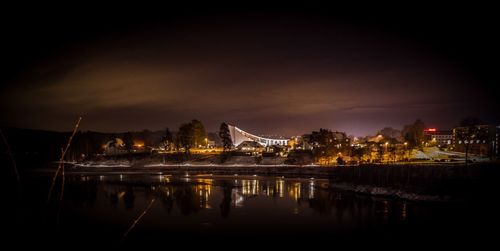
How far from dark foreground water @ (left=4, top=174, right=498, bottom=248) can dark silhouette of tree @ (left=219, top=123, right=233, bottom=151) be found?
84.2m

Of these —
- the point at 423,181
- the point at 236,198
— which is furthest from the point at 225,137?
the point at 423,181

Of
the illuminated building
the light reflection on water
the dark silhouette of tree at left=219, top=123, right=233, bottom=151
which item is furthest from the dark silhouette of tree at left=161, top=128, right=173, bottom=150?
the illuminated building

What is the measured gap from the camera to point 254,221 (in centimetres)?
3159

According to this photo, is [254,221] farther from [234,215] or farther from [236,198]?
[236,198]

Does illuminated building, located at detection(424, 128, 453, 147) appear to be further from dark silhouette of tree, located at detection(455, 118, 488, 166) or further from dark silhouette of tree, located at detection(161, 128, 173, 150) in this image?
Answer: dark silhouette of tree, located at detection(161, 128, 173, 150)

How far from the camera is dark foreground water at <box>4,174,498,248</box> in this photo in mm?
24922

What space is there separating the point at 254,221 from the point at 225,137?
10431 centimetres

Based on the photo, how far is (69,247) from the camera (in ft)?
73.6

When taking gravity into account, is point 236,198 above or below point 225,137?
below

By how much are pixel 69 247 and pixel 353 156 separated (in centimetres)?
8473

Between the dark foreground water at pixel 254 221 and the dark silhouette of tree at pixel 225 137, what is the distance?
8419 cm

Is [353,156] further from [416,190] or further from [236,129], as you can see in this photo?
[236,129]

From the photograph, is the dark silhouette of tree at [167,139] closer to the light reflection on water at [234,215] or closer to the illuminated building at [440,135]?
the light reflection on water at [234,215]

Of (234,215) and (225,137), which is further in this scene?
(225,137)
